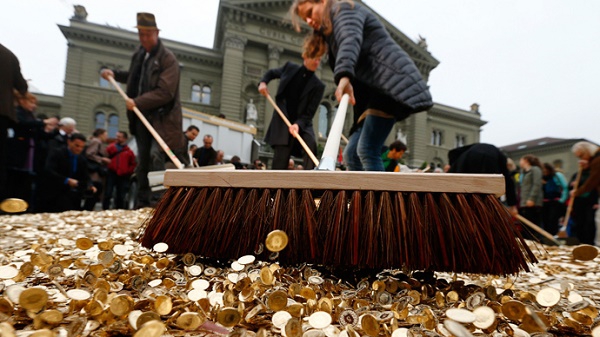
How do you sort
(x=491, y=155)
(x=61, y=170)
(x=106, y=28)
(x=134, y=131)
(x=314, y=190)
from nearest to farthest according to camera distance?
(x=314, y=190) < (x=491, y=155) < (x=134, y=131) < (x=61, y=170) < (x=106, y=28)

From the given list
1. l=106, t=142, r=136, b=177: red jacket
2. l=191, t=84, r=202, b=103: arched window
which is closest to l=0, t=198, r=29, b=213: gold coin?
l=106, t=142, r=136, b=177: red jacket

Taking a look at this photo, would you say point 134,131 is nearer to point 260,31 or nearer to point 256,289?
point 256,289

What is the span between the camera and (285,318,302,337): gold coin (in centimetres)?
68

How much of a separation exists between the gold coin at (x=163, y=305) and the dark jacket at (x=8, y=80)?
8.00 ft

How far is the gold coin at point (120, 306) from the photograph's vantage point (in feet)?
2.32

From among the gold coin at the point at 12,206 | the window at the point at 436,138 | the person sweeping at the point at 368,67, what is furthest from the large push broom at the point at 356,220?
the window at the point at 436,138

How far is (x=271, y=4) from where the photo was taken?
67.4 feet

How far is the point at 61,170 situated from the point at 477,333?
415 cm

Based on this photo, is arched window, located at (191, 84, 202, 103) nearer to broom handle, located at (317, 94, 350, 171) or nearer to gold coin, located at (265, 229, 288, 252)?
broom handle, located at (317, 94, 350, 171)

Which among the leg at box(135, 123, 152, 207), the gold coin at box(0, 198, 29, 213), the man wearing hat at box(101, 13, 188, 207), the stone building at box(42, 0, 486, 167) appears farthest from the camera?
the stone building at box(42, 0, 486, 167)

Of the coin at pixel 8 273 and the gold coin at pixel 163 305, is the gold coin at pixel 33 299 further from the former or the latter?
the coin at pixel 8 273

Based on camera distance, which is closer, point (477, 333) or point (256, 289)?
point (477, 333)

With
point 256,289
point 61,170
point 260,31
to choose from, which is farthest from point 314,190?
point 260,31

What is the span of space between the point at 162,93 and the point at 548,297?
2982 millimetres
